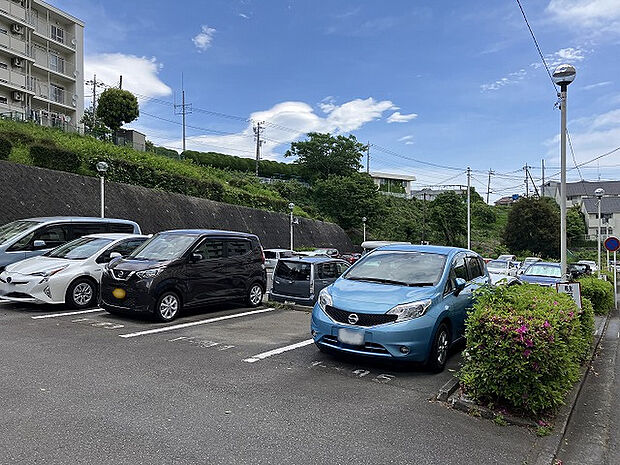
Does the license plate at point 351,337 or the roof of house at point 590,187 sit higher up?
the roof of house at point 590,187

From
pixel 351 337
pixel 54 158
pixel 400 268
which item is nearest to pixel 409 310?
pixel 351 337

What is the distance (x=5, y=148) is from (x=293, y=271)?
14.6 m

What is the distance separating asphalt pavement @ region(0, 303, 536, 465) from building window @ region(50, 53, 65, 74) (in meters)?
37.6

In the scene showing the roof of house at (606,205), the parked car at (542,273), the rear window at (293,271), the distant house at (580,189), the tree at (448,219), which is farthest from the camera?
the distant house at (580,189)

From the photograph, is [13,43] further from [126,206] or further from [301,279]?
[301,279]

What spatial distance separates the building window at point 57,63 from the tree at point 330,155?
26627 mm

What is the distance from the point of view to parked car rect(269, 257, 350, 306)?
34.4 ft

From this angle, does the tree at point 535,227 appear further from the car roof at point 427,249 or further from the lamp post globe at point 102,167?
the car roof at point 427,249

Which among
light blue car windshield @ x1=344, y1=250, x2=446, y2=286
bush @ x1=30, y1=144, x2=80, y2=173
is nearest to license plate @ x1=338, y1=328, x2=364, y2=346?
light blue car windshield @ x1=344, y1=250, x2=446, y2=286

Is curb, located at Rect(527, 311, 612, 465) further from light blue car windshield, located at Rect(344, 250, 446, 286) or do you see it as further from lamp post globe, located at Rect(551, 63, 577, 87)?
lamp post globe, located at Rect(551, 63, 577, 87)

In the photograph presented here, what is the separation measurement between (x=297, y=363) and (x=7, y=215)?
50.2 ft

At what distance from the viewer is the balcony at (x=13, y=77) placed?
106 ft

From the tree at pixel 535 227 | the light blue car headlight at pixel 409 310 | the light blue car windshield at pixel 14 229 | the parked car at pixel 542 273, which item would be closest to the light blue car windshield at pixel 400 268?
the light blue car headlight at pixel 409 310

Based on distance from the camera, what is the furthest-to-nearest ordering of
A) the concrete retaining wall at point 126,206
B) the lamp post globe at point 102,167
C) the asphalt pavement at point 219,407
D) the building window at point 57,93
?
the building window at point 57,93
the concrete retaining wall at point 126,206
the lamp post globe at point 102,167
the asphalt pavement at point 219,407
